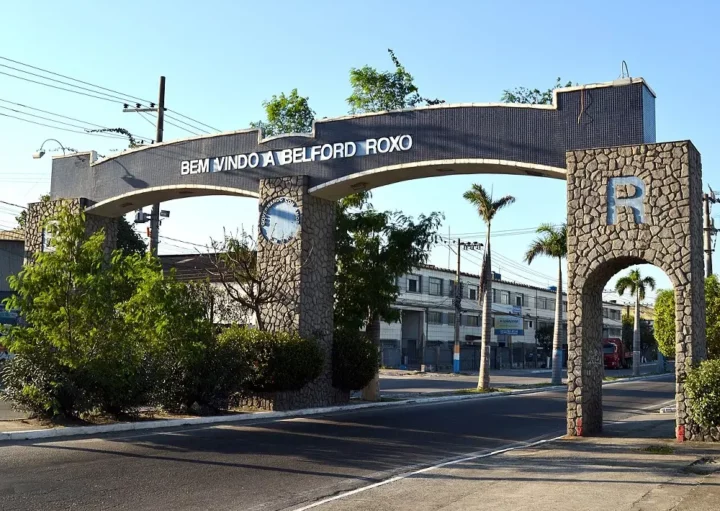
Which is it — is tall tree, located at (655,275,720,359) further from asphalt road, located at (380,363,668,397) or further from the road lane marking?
asphalt road, located at (380,363,668,397)

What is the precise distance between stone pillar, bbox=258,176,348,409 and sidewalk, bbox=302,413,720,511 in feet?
27.9

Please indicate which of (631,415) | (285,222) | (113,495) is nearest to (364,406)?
(285,222)

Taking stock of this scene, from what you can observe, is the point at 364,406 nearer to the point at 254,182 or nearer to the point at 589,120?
the point at 254,182

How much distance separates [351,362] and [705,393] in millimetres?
10505

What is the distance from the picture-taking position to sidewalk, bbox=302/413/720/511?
9562 mm

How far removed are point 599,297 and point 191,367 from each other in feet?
32.3

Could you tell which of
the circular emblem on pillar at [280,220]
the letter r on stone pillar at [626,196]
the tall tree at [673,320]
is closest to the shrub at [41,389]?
the circular emblem on pillar at [280,220]

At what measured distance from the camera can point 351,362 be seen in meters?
22.9

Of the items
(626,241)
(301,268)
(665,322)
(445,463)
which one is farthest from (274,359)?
(665,322)

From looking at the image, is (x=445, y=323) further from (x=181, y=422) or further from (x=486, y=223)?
(x=181, y=422)

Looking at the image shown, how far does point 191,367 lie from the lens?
18.6 meters

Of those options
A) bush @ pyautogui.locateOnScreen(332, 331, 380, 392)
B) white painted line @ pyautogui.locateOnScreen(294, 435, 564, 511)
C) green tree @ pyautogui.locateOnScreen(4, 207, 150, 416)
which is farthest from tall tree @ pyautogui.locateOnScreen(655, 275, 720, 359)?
green tree @ pyautogui.locateOnScreen(4, 207, 150, 416)

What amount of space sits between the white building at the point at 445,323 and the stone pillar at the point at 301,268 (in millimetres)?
34966

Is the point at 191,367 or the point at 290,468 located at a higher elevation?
the point at 191,367
